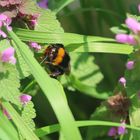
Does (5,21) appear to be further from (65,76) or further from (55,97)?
(65,76)

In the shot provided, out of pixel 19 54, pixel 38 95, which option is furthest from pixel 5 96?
pixel 38 95

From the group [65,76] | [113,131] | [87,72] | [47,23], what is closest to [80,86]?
[65,76]

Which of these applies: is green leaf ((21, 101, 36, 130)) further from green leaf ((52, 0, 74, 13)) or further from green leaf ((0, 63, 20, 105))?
green leaf ((52, 0, 74, 13))

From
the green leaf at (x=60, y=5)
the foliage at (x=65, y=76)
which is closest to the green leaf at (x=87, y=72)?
the foliage at (x=65, y=76)

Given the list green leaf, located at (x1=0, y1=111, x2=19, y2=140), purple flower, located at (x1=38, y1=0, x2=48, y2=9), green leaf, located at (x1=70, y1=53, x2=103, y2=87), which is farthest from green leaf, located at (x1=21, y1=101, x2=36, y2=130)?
green leaf, located at (x1=70, y1=53, x2=103, y2=87)

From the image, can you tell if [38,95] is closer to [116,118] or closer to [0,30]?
[116,118]
